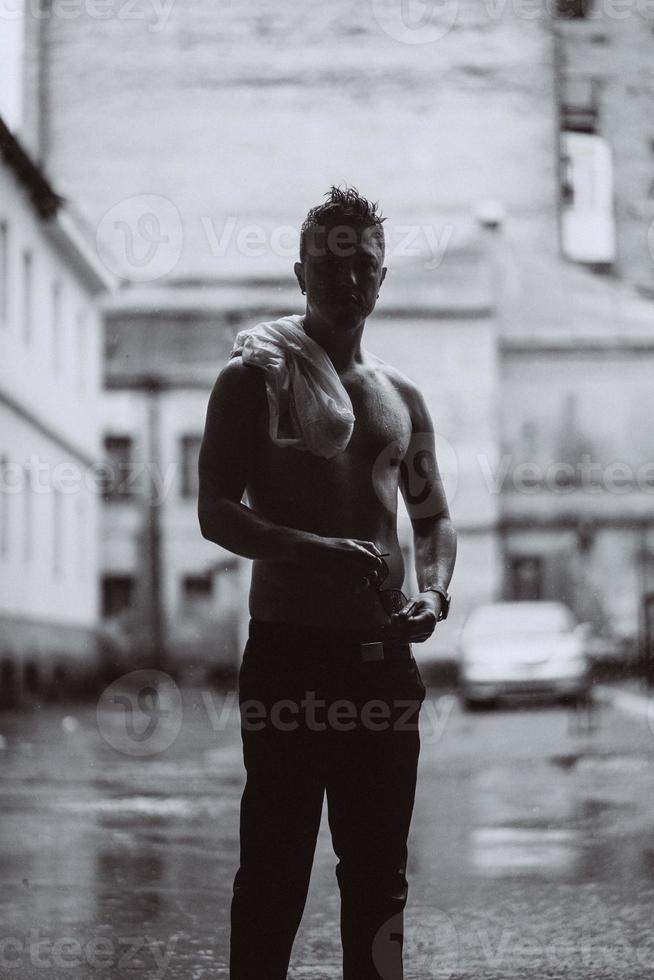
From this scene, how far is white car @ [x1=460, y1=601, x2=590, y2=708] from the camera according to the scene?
999cm

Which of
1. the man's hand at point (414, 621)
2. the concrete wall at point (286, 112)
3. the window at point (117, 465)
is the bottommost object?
the man's hand at point (414, 621)

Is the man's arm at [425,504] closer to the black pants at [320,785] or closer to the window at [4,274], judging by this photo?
the black pants at [320,785]

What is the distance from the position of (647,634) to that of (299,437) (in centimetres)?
745

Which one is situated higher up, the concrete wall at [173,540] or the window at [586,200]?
the window at [586,200]

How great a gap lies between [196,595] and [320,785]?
713 cm

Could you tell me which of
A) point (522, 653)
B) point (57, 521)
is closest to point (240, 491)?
point (57, 521)

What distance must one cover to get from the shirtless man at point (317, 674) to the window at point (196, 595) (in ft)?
22.8

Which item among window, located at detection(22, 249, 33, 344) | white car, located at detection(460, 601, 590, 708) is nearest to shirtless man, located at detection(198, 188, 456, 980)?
window, located at detection(22, 249, 33, 344)

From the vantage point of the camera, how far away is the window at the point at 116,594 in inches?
378

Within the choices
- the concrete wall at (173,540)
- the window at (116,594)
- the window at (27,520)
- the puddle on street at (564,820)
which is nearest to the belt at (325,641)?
the puddle on street at (564,820)

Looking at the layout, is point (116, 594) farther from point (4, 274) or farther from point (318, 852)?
point (318, 852)

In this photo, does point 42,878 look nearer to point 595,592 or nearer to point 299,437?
point 299,437

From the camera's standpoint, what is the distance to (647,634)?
31.2 feet

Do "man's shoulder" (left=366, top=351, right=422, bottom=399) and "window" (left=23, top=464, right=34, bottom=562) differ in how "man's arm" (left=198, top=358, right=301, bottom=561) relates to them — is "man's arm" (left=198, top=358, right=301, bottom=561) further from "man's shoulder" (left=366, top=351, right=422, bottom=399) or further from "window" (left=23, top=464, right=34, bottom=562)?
"window" (left=23, top=464, right=34, bottom=562)
